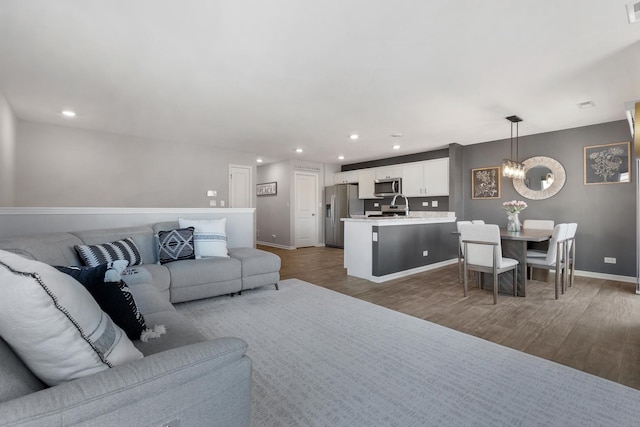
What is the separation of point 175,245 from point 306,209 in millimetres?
4972

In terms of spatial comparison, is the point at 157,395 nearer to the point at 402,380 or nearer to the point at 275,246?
the point at 402,380

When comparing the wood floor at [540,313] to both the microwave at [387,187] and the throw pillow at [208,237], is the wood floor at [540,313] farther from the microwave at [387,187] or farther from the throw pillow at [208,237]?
the microwave at [387,187]

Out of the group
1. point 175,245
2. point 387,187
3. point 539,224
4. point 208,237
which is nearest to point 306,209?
point 387,187

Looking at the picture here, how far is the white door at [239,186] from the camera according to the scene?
6465mm

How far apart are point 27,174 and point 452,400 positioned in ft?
19.8

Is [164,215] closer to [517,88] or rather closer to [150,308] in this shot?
[150,308]

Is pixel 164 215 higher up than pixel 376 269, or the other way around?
pixel 164 215

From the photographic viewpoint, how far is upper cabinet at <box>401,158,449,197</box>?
6045 millimetres

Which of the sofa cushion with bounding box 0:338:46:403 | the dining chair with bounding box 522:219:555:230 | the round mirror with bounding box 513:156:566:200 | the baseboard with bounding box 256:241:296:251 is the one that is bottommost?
the baseboard with bounding box 256:241:296:251

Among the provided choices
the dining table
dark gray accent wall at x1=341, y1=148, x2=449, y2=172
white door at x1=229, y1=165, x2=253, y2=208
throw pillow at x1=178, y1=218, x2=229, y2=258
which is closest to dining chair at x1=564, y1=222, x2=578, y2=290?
the dining table

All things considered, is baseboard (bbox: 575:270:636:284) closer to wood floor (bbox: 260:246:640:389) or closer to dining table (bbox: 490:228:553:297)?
wood floor (bbox: 260:246:640:389)

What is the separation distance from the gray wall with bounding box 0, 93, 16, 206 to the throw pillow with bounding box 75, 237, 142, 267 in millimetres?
2088

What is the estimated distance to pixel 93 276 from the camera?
131cm

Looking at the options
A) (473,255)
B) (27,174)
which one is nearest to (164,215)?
(27,174)
